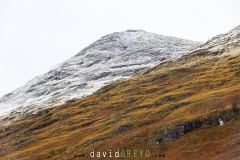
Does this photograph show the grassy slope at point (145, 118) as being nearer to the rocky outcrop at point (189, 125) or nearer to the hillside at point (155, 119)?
the hillside at point (155, 119)

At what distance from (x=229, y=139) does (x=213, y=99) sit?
1877 cm

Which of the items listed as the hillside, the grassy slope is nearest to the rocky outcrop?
the hillside

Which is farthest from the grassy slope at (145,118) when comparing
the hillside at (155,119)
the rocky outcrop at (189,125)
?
the rocky outcrop at (189,125)

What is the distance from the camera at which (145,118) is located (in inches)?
3610

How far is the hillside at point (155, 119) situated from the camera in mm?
70938

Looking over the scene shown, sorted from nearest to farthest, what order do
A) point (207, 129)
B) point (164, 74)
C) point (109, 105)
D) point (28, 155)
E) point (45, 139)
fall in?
point (207, 129) → point (28, 155) → point (45, 139) → point (109, 105) → point (164, 74)

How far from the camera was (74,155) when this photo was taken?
83.4 m

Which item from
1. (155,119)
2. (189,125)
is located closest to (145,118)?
(155,119)

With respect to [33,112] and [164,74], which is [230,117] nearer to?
[164,74]

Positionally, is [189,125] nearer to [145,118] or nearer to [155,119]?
[155,119]

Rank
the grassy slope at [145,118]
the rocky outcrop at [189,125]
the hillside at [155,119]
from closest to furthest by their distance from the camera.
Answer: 1. the grassy slope at [145,118]
2. the hillside at [155,119]
3. the rocky outcrop at [189,125]

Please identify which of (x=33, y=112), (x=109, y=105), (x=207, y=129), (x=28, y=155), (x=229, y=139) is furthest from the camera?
(x=33, y=112)

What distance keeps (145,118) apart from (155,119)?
374 cm

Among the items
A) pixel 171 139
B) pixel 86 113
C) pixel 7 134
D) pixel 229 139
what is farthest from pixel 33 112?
pixel 229 139
